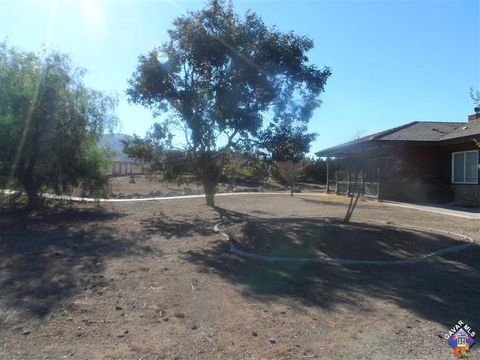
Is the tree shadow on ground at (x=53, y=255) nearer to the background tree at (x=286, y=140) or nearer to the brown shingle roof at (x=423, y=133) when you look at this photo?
the background tree at (x=286, y=140)

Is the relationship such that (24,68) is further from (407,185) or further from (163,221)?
(407,185)

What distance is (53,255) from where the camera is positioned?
8.70 m

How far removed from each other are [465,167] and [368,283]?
54.1 ft

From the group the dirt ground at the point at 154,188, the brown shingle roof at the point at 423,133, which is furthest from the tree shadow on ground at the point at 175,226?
the brown shingle roof at the point at 423,133

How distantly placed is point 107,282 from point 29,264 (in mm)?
2124

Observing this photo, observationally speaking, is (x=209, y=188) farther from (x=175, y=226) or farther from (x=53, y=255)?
(x=53, y=255)

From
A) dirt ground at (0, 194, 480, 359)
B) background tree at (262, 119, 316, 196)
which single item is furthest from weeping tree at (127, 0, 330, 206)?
dirt ground at (0, 194, 480, 359)

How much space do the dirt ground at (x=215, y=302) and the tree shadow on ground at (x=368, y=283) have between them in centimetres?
2

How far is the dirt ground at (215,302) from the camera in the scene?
4.46 meters

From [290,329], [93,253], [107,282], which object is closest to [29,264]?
[93,253]

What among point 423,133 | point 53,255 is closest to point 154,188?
point 423,133

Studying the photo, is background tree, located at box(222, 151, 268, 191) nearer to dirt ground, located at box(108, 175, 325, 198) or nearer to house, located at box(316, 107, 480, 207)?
dirt ground, located at box(108, 175, 325, 198)

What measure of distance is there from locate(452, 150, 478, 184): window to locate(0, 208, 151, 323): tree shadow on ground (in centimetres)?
1537

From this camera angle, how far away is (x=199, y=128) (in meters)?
16.0
